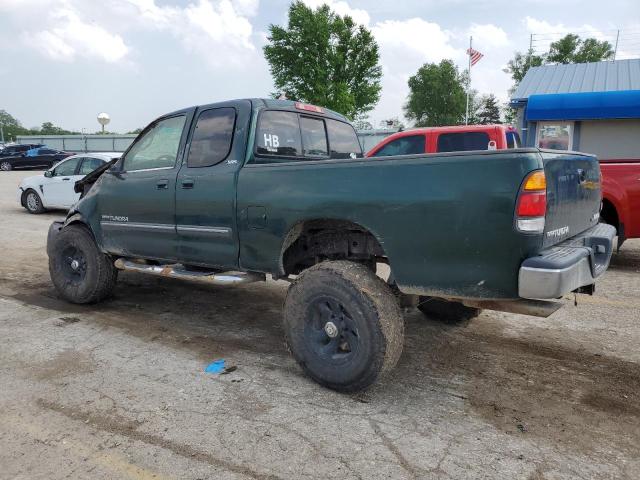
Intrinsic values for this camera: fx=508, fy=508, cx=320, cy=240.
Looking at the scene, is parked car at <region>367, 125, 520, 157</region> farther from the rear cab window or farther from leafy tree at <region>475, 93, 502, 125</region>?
leafy tree at <region>475, 93, 502, 125</region>

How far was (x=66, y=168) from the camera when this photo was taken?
1268 centimetres

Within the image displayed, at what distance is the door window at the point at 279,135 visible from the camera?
4.16 metres

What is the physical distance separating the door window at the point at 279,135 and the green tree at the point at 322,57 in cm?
3574

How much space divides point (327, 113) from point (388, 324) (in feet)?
8.33

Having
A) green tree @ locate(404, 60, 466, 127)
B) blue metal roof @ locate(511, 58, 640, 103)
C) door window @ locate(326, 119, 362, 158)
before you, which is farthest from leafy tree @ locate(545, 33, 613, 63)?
door window @ locate(326, 119, 362, 158)

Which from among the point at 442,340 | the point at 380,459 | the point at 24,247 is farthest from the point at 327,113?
the point at 24,247

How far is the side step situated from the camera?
13.4ft

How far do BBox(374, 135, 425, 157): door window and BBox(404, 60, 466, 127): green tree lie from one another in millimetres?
58741

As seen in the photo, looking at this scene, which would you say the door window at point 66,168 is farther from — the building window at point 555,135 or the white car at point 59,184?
the building window at point 555,135

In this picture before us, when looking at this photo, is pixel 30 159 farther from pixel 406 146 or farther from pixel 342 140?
pixel 342 140

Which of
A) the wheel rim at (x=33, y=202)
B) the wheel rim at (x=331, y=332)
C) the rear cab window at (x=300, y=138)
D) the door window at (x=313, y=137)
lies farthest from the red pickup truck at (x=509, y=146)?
the wheel rim at (x=33, y=202)

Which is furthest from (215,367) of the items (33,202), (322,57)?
(322,57)

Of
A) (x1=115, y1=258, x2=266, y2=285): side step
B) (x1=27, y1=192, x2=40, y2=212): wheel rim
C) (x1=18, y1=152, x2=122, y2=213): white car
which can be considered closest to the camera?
(x1=115, y1=258, x2=266, y2=285): side step

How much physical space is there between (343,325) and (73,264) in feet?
11.3
